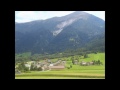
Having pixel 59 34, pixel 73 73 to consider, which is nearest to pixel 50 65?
pixel 73 73

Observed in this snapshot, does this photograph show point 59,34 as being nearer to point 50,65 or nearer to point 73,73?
point 50,65

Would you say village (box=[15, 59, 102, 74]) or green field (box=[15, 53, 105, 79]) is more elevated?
village (box=[15, 59, 102, 74])

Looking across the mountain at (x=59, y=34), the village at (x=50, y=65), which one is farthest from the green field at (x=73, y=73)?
the mountain at (x=59, y=34)

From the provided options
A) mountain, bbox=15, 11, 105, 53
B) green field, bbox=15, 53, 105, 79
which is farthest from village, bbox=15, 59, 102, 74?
mountain, bbox=15, 11, 105, 53

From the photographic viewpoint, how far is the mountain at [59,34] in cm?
834

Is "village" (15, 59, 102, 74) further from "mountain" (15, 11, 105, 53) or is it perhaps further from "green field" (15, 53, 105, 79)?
"mountain" (15, 11, 105, 53)

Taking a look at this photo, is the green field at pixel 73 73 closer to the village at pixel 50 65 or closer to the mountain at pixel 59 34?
the village at pixel 50 65

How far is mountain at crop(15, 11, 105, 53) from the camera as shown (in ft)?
27.4

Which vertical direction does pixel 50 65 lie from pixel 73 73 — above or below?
above

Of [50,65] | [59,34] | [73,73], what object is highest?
[59,34]

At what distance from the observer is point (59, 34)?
27.6 feet
